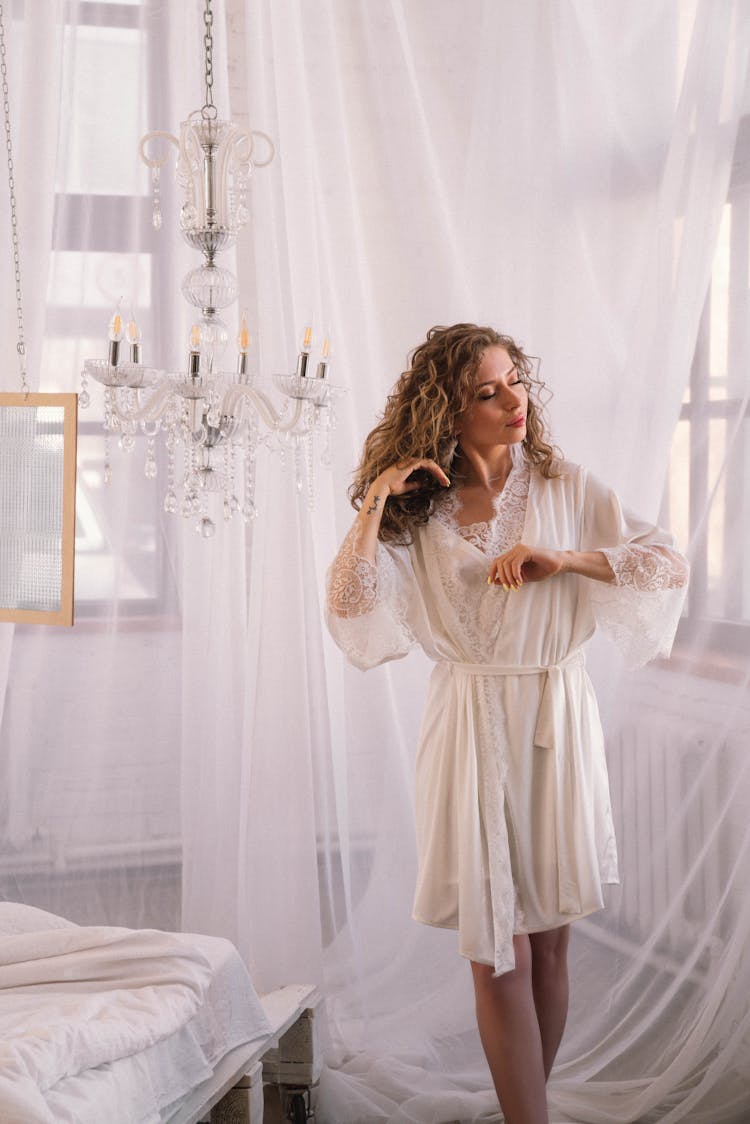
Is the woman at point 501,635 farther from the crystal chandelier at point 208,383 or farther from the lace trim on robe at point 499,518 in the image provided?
the crystal chandelier at point 208,383

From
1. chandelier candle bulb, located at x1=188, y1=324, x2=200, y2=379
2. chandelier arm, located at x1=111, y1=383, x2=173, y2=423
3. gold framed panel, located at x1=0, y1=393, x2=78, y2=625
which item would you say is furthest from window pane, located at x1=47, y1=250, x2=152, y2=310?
chandelier candle bulb, located at x1=188, y1=324, x2=200, y2=379

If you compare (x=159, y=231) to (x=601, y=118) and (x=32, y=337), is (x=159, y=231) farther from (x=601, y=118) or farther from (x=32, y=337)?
(x=601, y=118)

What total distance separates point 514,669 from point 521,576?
0.69 ft

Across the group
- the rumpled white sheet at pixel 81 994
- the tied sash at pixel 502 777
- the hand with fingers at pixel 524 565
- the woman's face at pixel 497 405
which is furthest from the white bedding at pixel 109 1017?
the woman's face at pixel 497 405

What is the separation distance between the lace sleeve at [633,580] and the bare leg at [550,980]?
0.58 meters

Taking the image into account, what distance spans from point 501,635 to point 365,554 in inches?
11.9

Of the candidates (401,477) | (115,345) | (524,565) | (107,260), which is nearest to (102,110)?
(107,260)

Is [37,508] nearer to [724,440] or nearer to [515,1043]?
[515,1043]

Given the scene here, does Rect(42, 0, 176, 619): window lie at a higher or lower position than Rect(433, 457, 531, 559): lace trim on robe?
higher

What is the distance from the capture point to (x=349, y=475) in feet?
10.6

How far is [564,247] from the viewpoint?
123 inches

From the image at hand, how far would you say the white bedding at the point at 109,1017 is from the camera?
177 cm

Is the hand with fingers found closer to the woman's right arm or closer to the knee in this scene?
the woman's right arm

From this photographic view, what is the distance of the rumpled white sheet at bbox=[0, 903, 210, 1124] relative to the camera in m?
1.80
